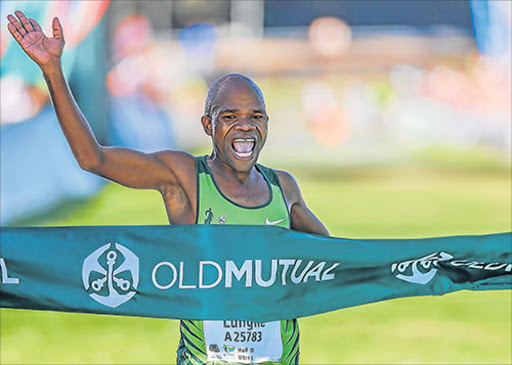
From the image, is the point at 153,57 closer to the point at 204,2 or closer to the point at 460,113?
the point at 204,2

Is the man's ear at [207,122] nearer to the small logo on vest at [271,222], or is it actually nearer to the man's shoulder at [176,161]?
the man's shoulder at [176,161]

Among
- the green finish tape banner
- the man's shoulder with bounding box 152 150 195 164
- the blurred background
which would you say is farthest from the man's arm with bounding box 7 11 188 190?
the blurred background

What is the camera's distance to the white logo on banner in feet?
10.8

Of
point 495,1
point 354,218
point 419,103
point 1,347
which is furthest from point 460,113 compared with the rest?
point 1,347

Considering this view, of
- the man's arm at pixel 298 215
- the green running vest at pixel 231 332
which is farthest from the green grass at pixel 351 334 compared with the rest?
the green running vest at pixel 231 332

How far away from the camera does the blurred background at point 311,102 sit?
11.7 meters

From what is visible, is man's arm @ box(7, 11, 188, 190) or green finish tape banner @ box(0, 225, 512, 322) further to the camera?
green finish tape banner @ box(0, 225, 512, 322)

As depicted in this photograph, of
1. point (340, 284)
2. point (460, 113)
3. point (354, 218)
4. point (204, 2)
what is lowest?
point (340, 284)

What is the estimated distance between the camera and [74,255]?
3107 millimetres

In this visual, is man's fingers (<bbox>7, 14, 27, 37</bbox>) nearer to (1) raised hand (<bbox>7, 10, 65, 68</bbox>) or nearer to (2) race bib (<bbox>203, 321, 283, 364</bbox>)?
(1) raised hand (<bbox>7, 10, 65, 68</bbox>)

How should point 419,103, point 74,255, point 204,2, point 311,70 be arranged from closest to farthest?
1. point 74,255
2. point 419,103
3. point 311,70
4. point 204,2

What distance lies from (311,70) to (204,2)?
379 centimetres

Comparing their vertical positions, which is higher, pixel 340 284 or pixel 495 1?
pixel 495 1

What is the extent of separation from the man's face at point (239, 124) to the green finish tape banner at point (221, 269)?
0.26 m
